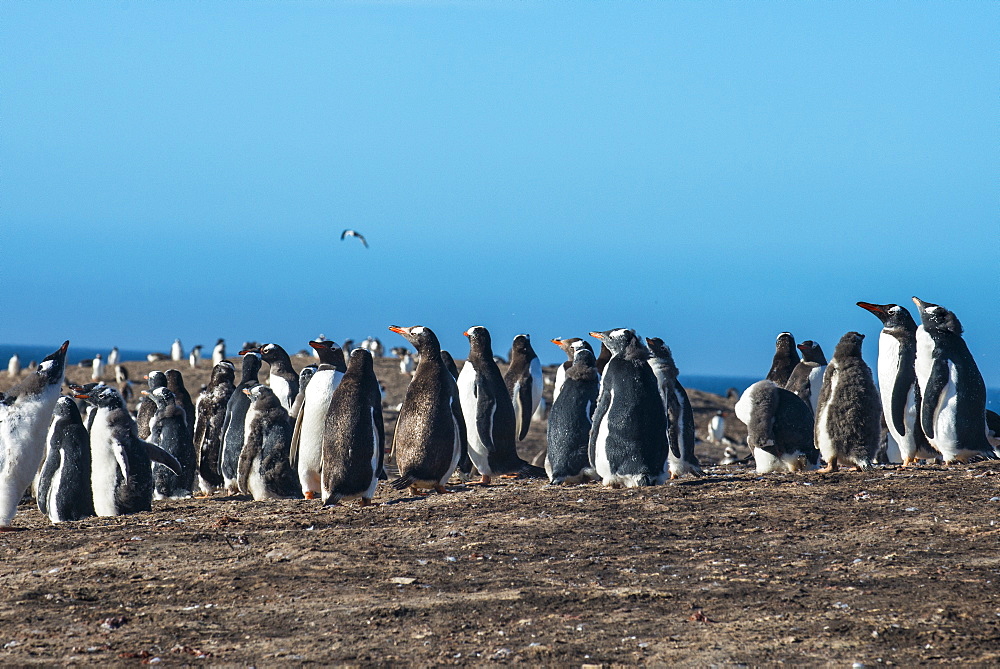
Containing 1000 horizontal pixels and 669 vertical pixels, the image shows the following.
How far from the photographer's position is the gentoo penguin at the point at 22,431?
9391mm

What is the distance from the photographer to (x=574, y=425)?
38.7 ft

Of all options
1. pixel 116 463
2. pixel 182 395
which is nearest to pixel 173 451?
pixel 182 395

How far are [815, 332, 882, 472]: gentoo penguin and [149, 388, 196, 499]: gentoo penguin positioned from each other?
22.4 ft

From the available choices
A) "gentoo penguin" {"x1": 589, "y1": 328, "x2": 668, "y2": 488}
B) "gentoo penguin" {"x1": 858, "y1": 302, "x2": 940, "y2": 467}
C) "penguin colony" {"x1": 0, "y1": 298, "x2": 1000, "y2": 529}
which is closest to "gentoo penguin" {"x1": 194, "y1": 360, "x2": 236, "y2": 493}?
"penguin colony" {"x1": 0, "y1": 298, "x2": 1000, "y2": 529}

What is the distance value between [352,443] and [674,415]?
12.0ft

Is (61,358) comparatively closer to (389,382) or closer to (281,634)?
(281,634)

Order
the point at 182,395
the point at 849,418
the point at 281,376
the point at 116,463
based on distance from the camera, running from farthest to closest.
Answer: the point at 281,376 → the point at 182,395 → the point at 849,418 → the point at 116,463

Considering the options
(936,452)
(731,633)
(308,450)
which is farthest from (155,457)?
(936,452)

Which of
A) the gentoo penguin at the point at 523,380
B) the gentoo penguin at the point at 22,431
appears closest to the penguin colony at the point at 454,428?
the gentoo penguin at the point at 22,431

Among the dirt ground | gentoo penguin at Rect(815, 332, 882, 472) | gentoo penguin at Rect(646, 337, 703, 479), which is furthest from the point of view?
gentoo penguin at Rect(646, 337, 703, 479)

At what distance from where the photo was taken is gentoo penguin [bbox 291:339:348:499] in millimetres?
11102

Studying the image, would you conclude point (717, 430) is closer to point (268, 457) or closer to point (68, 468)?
point (268, 457)

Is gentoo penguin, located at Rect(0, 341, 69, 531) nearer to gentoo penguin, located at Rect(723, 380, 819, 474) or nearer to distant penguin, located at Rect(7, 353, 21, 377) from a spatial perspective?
gentoo penguin, located at Rect(723, 380, 819, 474)

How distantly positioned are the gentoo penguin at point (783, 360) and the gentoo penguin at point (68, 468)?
8231 millimetres
